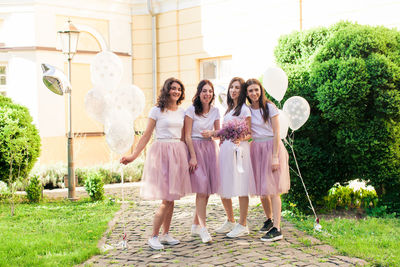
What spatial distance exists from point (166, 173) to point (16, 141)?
4.07 meters

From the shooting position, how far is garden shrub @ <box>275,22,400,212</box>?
19.2 feet

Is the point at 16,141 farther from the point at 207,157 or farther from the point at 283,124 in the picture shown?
the point at 283,124

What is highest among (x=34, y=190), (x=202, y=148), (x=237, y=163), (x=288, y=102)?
(x=288, y=102)

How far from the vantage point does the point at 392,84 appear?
582cm

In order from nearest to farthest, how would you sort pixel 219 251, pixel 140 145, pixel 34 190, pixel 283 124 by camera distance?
pixel 219 251, pixel 140 145, pixel 283 124, pixel 34 190

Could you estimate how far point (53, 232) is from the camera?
5.88 metres

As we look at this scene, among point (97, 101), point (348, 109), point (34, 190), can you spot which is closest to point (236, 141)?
point (97, 101)

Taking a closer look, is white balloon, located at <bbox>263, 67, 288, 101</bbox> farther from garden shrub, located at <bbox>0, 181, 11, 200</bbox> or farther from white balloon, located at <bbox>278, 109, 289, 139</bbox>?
garden shrub, located at <bbox>0, 181, 11, 200</bbox>

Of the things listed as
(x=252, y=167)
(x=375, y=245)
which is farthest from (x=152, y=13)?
(x=375, y=245)

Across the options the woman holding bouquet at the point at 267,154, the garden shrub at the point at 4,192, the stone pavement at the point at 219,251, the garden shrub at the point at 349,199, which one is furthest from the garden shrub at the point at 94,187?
the garden shrub at the point at 349,199

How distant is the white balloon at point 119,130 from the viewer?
502cm

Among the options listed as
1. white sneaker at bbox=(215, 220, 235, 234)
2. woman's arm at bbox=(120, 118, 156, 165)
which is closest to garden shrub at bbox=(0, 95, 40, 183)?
woman's arm at bbox=(120, 118, 156, 165)

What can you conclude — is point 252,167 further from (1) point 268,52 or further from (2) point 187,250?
(1) point 268,52

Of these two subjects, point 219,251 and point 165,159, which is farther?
point 165,159
